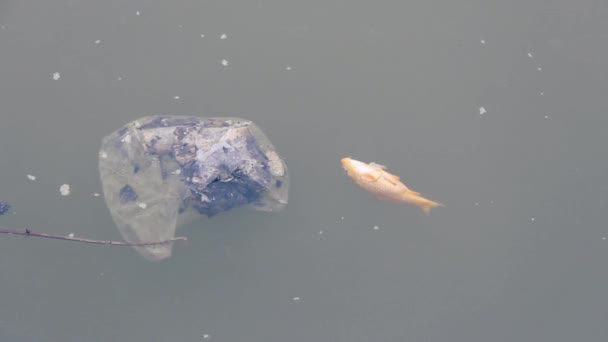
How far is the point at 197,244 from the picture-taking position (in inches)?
149

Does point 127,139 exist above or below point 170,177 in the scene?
above

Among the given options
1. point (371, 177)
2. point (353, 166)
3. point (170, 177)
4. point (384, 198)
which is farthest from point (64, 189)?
point (384, 198)

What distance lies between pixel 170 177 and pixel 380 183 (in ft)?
4.93

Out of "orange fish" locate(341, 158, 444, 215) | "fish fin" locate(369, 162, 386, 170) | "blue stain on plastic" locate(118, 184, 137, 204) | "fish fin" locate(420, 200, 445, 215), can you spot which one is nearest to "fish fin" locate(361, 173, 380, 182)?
"orange fish" locate(341, 158, 444, 215)

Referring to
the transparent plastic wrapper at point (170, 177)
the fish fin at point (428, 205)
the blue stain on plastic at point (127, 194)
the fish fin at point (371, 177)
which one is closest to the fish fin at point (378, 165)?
the fish fin at point (371, 177)

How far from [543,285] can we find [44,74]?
13.7 feet

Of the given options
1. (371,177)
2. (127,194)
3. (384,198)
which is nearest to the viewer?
(127,194)

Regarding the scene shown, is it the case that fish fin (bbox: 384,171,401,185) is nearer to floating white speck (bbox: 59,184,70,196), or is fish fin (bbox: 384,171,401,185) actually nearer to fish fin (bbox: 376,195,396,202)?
fish fin (bbox: 376,195,396,202)

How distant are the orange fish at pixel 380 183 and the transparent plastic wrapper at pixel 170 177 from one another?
1.73 feet

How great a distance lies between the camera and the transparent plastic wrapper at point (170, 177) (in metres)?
3.53

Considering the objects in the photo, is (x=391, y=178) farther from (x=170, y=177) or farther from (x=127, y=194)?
(x=127, y=194)

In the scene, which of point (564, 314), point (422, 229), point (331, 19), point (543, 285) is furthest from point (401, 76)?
point (564, 314)

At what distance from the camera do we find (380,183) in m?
3.75

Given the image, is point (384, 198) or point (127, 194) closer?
point (127, 194)
